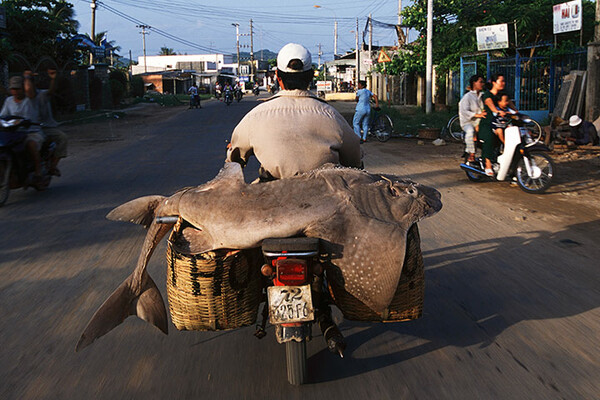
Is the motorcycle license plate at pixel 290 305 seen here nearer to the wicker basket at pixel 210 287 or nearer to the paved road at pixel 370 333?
the wicker basket at pixel 210 287

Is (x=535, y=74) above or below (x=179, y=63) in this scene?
below

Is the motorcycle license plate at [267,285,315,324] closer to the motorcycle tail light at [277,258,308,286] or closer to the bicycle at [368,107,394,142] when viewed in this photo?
the motorcycle tail light at [277,258,308,286]

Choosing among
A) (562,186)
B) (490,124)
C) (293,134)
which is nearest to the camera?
(293,134)

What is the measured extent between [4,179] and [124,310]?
555 cm

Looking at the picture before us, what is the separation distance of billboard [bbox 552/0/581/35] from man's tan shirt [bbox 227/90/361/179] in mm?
14990

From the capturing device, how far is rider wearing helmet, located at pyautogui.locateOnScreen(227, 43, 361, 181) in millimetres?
3398

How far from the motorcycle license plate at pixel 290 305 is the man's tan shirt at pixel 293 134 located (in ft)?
2.76

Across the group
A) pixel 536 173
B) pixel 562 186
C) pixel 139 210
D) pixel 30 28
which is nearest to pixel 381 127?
pixel 562 186

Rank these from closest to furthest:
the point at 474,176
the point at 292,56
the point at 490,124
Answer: the point at 292,56 → the point at 490,124 → the point at 474,176

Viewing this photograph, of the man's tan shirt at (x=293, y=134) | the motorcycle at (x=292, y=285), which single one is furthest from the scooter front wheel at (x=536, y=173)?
the motorcycle at (x=292, y=285)

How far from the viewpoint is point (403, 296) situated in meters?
2.96

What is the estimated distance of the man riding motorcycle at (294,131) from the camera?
340 cm

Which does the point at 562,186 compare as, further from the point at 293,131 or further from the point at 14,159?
the point at 14,159

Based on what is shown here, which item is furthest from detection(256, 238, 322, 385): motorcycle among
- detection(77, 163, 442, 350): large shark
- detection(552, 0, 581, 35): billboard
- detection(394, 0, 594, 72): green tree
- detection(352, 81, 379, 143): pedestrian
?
detection(394, 0, 594, 72): green tree
